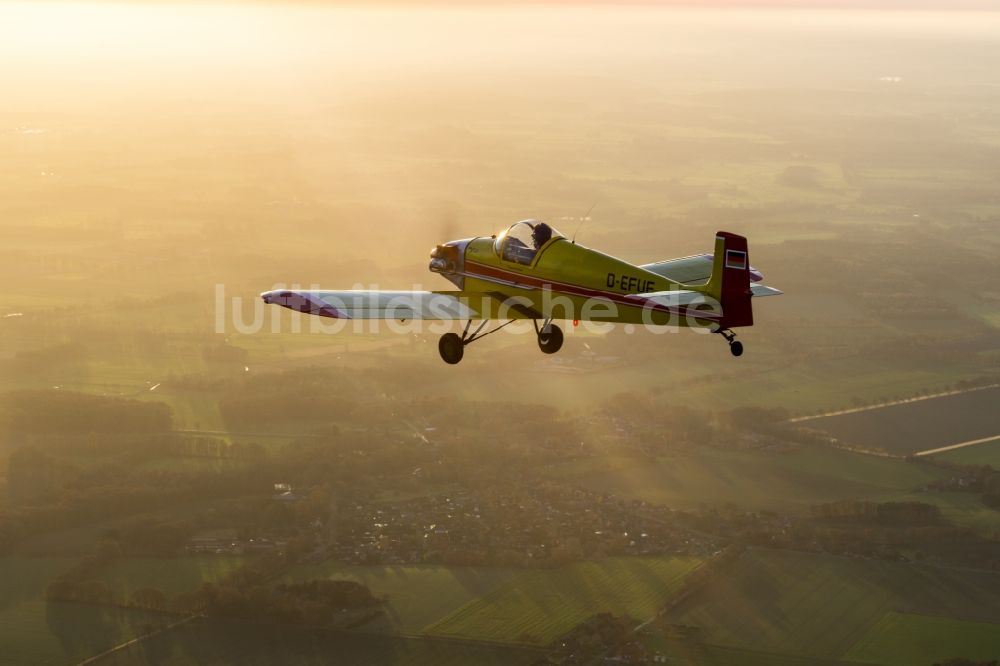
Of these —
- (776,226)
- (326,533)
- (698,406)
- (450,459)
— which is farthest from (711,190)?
(326,533)

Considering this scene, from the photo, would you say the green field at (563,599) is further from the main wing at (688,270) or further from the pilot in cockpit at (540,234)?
the pilot in cockpit at (540,234)

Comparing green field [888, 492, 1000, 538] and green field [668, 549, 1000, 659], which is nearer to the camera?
green field [668, 549, 1000, 659]

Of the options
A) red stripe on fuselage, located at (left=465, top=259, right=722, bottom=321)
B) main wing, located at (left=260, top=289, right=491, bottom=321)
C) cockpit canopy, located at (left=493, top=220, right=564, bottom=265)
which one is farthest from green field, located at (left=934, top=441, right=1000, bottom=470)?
main wing, located at (left=260, top=289, right=491, bottom=321)

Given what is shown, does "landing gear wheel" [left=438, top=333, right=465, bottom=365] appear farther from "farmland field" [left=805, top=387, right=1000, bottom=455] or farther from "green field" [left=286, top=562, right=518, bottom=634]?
"farmland field" [left=805, top=387, right=1000, bottom=455]

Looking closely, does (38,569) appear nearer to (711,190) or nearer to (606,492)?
(606,492)

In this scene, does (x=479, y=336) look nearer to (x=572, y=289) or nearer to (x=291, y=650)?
(x=572, y=289)

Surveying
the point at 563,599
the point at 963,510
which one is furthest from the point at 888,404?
the point at 563,599
